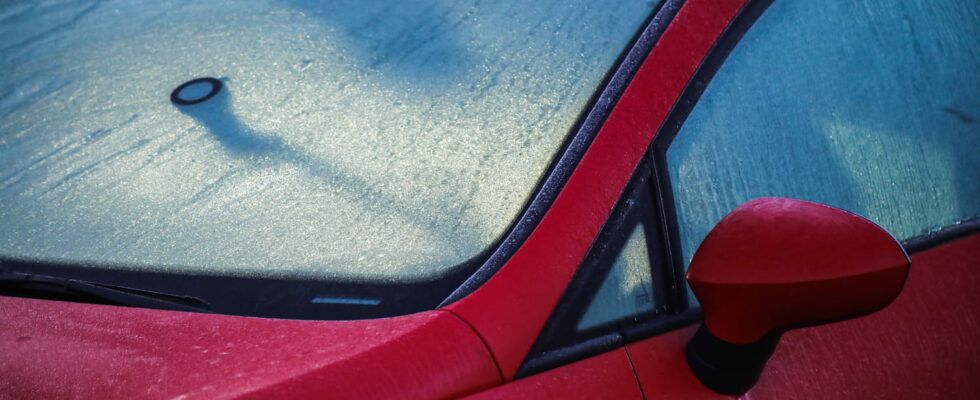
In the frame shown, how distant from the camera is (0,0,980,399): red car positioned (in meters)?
0.84

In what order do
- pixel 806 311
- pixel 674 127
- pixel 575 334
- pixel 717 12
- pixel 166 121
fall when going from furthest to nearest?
pixel 166 121
pixel 717 12
pixel 674 127
pixel 575 334
pixel 806 311

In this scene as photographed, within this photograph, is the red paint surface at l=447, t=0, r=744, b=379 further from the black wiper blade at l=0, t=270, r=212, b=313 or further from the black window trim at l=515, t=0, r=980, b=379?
the black wiper blade at l=0, t=270, r=212, b=313

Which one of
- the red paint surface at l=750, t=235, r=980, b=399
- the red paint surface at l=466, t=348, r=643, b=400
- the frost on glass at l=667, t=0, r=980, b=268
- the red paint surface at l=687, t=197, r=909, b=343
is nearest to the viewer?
the red paint surface at l=687, t=197, r=909, b=343

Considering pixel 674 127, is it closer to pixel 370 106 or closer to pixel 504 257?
pixel 504 257

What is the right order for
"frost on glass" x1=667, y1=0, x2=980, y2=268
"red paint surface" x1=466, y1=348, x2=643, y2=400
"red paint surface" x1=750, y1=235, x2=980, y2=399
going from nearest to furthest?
"red paint surface" x1=466, y1=348, x2=643, y2=400
"red paint surface" x1=750, y1=235, x2=980, y2=399
"frost on glass" x1=667, y1=0, x2=980, y2=268

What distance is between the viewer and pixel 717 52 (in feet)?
3.75

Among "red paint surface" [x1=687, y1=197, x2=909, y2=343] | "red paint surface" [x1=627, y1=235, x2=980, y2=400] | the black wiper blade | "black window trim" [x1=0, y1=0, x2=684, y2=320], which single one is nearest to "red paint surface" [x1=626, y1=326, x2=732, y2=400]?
"red paint surface" [x1=627, y1=235, x2=980, y2=400]

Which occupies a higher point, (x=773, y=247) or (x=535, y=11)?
(x=535, y=11)

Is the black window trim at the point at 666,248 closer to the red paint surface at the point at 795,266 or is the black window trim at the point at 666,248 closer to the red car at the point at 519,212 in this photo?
the red car at the point at 519,212

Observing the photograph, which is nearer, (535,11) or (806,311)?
(806,311)

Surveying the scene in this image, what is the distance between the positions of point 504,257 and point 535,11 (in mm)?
646

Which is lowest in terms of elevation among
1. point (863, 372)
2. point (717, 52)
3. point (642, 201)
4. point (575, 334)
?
point (863, 372)

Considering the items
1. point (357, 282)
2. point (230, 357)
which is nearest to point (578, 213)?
point (357, 282)

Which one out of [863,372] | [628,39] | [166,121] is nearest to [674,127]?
[628,39]
